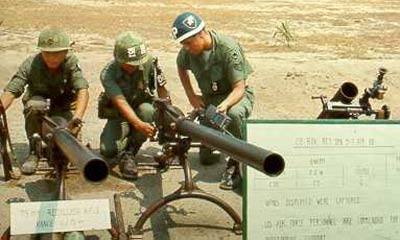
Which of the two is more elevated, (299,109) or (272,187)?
(272,187)

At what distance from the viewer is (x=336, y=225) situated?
4129 millimetres

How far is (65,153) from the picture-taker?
3.34 metres

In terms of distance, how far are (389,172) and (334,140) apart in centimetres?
38

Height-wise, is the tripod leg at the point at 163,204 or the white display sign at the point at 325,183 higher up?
the white display sign at the point at 325,183

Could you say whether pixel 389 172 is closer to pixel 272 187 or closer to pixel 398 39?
pixel 272 187

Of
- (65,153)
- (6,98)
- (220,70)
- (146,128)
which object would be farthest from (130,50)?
(65,153)

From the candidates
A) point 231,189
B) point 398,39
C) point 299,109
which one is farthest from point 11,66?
point 398,39

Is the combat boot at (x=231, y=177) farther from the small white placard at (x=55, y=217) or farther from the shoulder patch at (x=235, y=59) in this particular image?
the small white placard at (x=55, y=217)

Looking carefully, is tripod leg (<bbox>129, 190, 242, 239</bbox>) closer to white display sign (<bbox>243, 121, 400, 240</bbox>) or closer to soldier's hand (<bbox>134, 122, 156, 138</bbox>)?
white display sign (<bbox>243, 121, 400, 240</bbox>)

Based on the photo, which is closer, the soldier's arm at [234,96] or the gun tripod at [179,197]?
the gun tripod at [179,197]

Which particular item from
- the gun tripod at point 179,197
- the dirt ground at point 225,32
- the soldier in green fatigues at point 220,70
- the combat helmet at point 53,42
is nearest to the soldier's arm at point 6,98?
the combat helmet at point 53,42

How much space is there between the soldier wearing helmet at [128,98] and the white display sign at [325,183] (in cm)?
189

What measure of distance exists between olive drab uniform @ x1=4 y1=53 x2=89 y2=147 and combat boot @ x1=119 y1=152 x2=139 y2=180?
0.59 meters

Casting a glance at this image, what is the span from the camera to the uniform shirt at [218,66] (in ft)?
19.6
